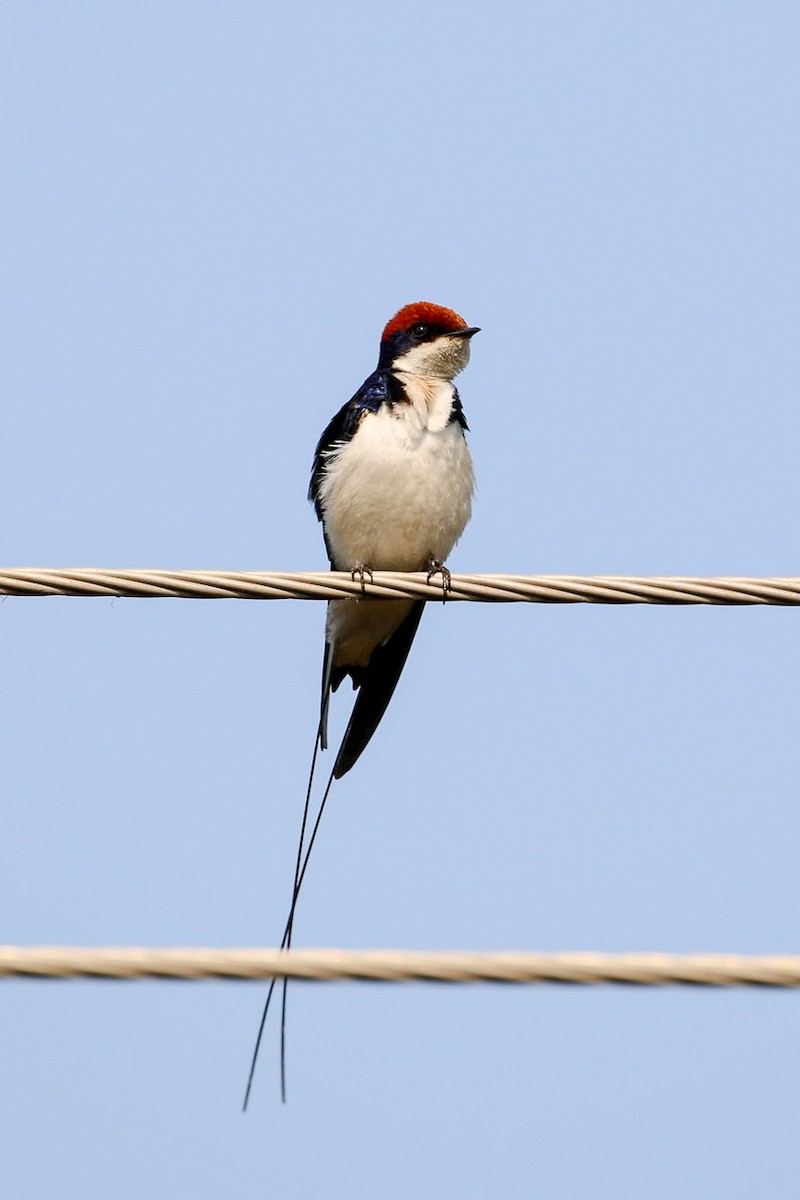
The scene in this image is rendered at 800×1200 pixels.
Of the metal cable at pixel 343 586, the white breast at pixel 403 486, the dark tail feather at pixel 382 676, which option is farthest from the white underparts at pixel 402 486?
the metal cable at pixel 343 586

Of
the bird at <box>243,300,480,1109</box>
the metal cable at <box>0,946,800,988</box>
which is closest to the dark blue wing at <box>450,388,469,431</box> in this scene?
the bird at <box>243,300,480,1109</box>

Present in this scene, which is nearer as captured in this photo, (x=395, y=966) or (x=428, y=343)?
(x=395, y=966)

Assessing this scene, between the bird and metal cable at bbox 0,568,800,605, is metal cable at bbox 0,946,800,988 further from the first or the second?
the bird

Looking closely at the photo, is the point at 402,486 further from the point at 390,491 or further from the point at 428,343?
the point at 428,343

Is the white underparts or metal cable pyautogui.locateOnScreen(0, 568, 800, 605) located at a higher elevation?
the white underparts

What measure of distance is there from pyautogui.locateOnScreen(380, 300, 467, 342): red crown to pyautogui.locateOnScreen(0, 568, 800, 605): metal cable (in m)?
2.11

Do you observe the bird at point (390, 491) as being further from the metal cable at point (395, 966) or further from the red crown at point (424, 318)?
the metal cable at point (395, 966)

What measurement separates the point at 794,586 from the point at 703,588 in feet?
0.55

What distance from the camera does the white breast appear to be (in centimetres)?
497

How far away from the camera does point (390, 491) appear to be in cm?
496

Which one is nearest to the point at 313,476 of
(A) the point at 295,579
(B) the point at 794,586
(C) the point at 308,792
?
(C) the point at 308,792

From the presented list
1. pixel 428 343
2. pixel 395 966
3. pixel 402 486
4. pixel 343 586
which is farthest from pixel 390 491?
pixel 395 966

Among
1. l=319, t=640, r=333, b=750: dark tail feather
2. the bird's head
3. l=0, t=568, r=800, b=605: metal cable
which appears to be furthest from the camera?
the bird's head

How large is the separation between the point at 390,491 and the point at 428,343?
657mm
